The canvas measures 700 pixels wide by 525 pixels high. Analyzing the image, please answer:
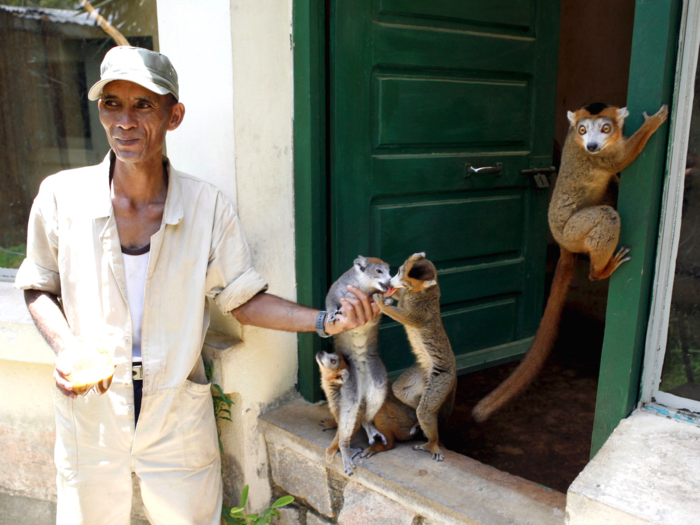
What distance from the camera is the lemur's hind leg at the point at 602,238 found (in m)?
2.03

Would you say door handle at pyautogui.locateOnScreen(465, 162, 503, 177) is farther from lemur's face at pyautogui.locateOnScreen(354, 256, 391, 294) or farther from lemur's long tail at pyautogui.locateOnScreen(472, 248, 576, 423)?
lemur's face at pyautogui.locateOnScreen(354, 256, 391, 294)

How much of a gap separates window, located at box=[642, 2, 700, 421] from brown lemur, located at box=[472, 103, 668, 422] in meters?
0.15

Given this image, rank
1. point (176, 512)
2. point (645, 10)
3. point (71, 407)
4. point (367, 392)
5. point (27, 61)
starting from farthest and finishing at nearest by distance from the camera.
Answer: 1. point (27, 61)
2. point (367, 392)
3. point (176, 512)
4. point (71, 407)
5. point (645, 10)

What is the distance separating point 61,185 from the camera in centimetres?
239

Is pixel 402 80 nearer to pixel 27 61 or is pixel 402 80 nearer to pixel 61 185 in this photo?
pixel 61 185

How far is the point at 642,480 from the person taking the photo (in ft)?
5.89

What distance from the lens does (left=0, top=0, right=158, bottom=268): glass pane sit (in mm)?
3541

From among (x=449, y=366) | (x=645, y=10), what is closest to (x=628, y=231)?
(x=645, y=10)

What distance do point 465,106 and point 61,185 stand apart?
8.07ft

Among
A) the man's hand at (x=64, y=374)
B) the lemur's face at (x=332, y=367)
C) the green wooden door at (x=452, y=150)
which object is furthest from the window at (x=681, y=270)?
the man's hand at (x=64, y=374)

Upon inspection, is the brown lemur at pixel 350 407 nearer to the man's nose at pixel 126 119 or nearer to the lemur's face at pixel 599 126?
the man's nose at pixel 126 119

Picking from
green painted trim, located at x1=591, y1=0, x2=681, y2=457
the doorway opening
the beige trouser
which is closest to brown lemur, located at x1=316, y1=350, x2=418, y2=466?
the doorway opening

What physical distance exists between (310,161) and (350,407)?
4.14 ft

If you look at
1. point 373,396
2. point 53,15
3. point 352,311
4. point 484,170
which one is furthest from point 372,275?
point 53,15
